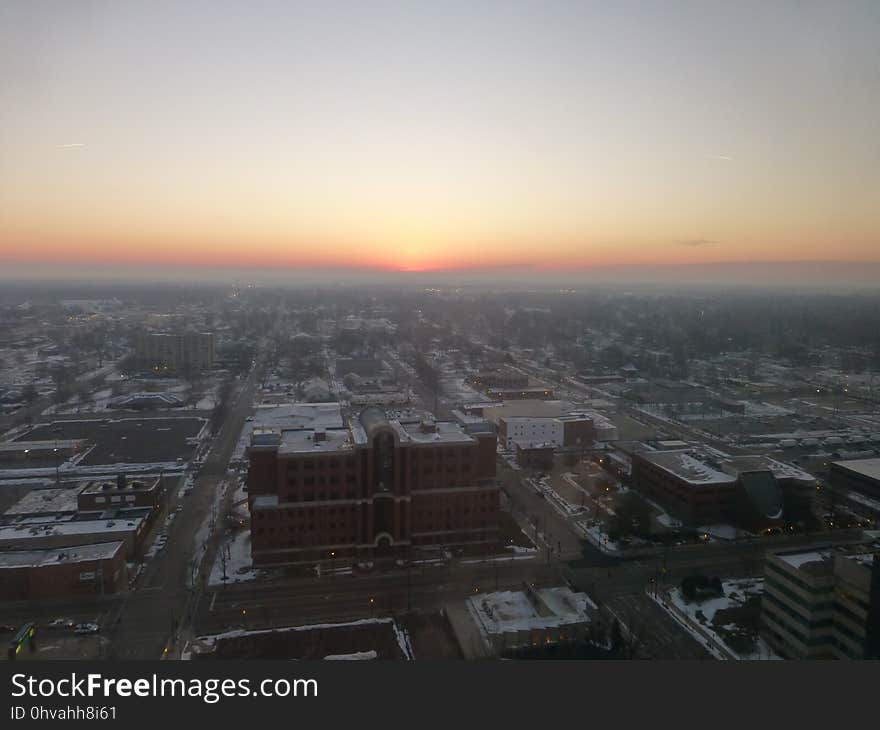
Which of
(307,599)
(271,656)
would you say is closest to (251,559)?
(307,599)

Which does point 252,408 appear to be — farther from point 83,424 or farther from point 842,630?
point 842,630

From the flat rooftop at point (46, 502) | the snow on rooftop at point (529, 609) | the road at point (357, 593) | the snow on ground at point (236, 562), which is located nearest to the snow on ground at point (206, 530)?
the snow on ground at point (236, 562)

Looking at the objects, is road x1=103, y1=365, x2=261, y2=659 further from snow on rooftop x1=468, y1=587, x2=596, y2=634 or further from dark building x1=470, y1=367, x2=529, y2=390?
dark building x1=470, y1=367, x2=529, y2=390

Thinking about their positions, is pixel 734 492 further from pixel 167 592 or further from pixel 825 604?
pixel 167 592

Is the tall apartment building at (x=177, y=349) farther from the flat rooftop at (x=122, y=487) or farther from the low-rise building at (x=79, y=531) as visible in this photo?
the low-rise building at (x=79, y=531)

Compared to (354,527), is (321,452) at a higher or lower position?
higher

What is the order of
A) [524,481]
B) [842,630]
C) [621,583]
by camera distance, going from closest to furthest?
[842,630] → [621,583] → [524,481]

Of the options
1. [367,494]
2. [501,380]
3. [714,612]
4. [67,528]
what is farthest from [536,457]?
[67,528]

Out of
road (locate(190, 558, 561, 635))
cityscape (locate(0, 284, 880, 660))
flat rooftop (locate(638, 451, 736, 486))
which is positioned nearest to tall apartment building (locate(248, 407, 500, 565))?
cityscape (locate(0, 284, 880, 660))
